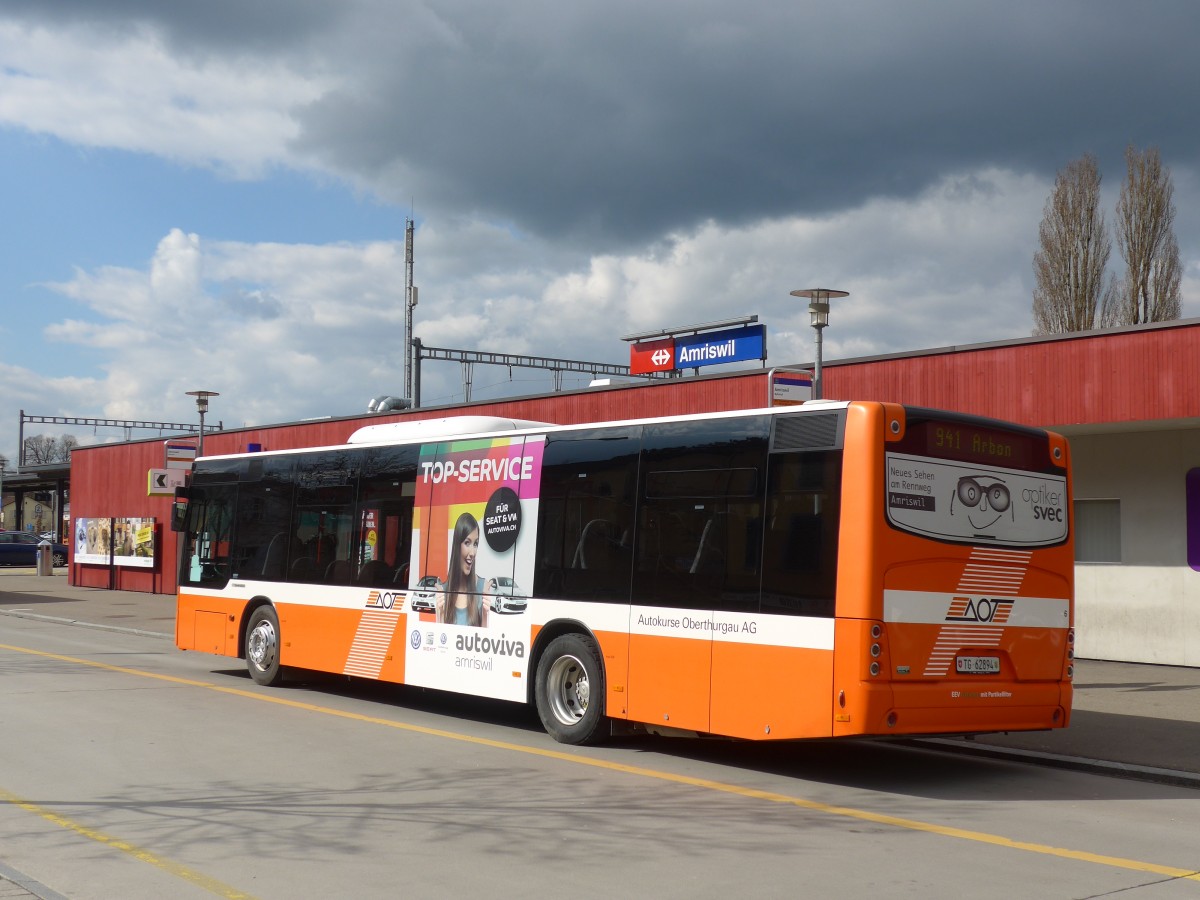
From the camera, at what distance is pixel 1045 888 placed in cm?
655

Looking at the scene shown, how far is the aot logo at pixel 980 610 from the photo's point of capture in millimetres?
9672

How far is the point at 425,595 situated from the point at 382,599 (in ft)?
2.69

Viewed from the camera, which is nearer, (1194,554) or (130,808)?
(130,808)

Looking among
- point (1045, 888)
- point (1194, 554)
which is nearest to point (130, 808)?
point (1045, 888)

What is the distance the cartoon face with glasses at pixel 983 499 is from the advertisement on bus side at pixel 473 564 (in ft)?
13.7

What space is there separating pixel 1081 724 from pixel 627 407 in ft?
38.9

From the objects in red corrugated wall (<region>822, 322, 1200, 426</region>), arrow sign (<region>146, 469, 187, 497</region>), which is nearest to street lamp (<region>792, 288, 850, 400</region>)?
red corrugated wall (<region>822, 322, 1200, 426</region>)

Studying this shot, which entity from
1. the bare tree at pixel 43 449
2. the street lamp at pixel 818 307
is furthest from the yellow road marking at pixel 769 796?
the bare tree at pixel 43 449

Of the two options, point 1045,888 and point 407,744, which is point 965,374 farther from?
point 1045,888

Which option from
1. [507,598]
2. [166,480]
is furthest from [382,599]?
[166,480]

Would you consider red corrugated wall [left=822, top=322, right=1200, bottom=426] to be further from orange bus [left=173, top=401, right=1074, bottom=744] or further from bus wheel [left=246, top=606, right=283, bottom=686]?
bus wheel [left=246, top=606, right=283, bottom=686]

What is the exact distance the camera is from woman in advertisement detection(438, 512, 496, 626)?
41.9 feet

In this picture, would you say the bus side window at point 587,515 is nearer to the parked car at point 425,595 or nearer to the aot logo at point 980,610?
the parked car at point 425,595

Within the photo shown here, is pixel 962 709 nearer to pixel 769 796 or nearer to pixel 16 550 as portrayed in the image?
pixel 769 796
